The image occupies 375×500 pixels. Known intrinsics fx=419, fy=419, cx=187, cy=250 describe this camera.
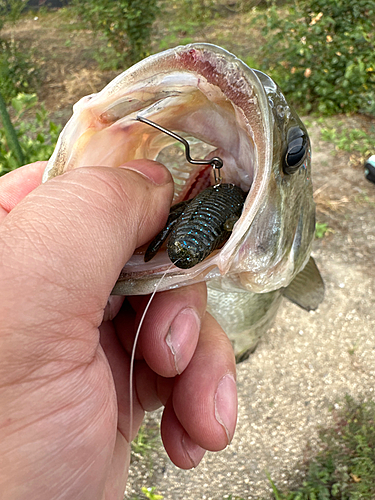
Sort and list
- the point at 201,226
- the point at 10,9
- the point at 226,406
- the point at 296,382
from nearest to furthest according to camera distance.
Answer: the point at 201,226 → the point at 226,406 → the point at 296,382 → the point at 10,9

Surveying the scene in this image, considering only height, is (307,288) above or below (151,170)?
below

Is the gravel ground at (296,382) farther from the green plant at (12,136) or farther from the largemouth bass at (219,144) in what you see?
the green plant at (12,136)

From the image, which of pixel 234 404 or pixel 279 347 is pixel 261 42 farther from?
pixel 234 404

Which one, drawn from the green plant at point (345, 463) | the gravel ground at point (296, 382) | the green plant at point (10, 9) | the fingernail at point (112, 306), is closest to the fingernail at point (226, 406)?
the fingernail at point (112, 306)

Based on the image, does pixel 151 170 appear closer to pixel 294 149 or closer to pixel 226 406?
pixel 294 149

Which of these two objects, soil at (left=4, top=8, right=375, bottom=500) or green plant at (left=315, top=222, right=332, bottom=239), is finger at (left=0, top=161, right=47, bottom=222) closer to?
soil at (left=4, top=8, right=375, bottom=500)

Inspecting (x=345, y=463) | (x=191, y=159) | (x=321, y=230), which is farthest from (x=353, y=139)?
(x=191, y=159)

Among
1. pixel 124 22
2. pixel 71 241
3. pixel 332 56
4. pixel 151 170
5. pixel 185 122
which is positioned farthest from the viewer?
pixel 124 22
